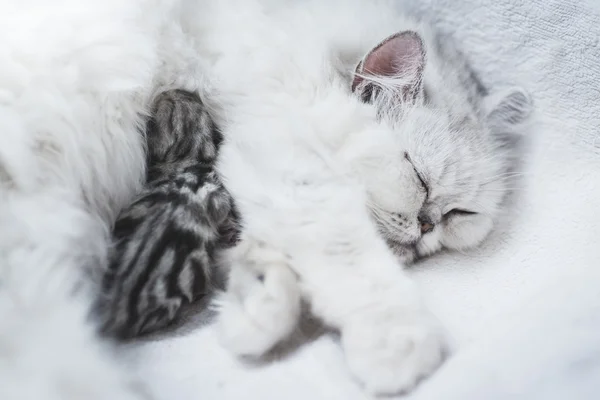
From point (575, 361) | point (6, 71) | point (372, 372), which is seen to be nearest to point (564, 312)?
point (575, 361)

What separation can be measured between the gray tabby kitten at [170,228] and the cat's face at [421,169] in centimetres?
34

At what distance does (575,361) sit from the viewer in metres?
0.96

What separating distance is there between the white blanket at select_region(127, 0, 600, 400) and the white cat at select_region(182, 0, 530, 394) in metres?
0.05

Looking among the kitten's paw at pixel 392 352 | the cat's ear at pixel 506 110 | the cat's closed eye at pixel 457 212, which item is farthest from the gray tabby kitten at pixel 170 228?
the cat's ear at pixel 506 110

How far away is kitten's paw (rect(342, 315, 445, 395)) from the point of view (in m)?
0.96

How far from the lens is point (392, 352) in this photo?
3.18 feet

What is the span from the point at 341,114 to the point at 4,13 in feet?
2.30

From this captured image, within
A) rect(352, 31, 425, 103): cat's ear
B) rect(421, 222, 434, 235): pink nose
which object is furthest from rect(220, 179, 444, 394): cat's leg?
rect(352, 31, 425, 103): cat's ear

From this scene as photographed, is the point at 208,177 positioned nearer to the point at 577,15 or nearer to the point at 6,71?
the point at 6,71

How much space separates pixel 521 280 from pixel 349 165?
424 millimetres

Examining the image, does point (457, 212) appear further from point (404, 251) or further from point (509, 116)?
point (509, 116)

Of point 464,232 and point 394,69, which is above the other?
point 394,69

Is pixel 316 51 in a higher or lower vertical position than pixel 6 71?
higher

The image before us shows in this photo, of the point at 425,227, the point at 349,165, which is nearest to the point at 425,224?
the point at 425,227
